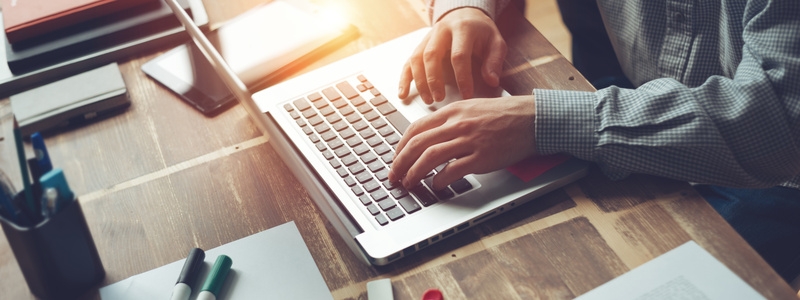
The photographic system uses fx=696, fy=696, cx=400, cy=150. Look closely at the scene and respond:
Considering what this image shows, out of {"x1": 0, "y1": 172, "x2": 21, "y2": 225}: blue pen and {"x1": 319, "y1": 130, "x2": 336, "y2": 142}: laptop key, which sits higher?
{"x1": 0, "y1": 172, "x2": 21, "y2": 225}: blue pen

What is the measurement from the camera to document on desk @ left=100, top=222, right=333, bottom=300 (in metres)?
0.78

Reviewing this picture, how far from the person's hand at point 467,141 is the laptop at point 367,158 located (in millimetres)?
21

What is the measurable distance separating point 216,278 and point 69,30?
22.9 inches

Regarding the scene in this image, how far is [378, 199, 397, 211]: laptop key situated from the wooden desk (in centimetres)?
7

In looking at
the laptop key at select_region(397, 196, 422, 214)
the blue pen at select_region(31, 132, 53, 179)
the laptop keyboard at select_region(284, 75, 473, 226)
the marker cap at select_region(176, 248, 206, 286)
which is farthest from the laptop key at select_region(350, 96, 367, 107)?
the blue pen at select_region(31, 132, 53, 179)

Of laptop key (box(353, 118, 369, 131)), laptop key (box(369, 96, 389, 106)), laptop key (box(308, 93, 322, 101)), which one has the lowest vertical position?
laptop key (box(353, 118, 369, 131))

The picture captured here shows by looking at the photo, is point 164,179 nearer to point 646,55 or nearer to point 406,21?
point 406,21

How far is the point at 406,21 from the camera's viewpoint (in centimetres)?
119

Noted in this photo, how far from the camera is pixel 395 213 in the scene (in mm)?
817

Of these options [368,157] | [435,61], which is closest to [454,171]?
[368,157]

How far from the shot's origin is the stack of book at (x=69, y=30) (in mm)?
1077

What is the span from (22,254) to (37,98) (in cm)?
39

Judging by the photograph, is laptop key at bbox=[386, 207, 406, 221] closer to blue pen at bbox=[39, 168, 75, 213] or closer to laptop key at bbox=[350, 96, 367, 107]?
laptop key at bbox=[350, 96, 367, 107]

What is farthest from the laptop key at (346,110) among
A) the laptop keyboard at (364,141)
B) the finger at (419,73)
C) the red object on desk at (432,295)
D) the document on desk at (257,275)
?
the red object on desk at (432,295)
